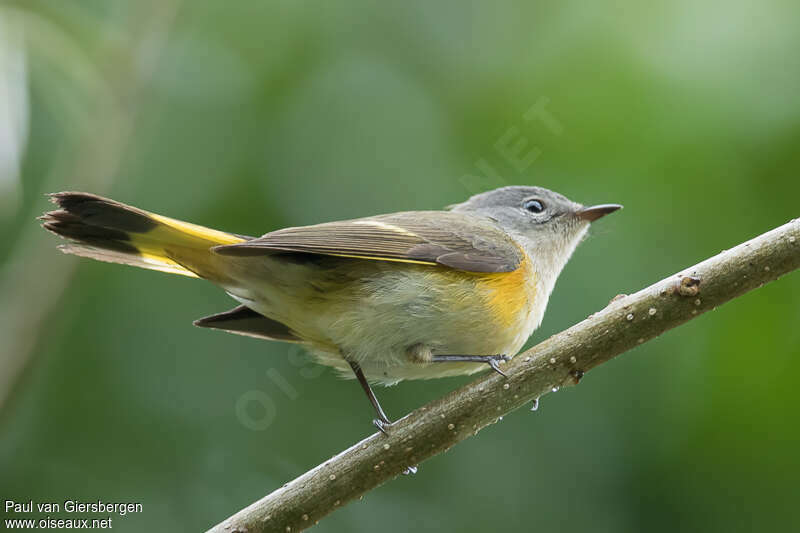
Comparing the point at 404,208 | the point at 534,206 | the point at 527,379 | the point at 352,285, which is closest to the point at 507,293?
the point at 352,285

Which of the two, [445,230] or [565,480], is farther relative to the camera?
[565,480]

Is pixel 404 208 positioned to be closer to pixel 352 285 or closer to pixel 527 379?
pixel 352 285

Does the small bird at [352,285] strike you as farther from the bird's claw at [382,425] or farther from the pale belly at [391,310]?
the bird's claw at [382,425]

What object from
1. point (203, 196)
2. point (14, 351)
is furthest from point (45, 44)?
point (203, 196)

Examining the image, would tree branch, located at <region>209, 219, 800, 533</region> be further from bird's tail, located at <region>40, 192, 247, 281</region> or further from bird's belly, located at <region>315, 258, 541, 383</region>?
bird's tail, located at <region>40, 192, 247, 281</region>

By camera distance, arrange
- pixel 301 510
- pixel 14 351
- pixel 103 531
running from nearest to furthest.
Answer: pixel 301 510, pixel 14 351, pixel 103 531

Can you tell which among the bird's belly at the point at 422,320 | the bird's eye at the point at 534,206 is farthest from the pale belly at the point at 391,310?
the bird's eye at the point at 534,206

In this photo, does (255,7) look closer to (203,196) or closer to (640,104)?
(203,196)

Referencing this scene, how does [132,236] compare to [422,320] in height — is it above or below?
below
